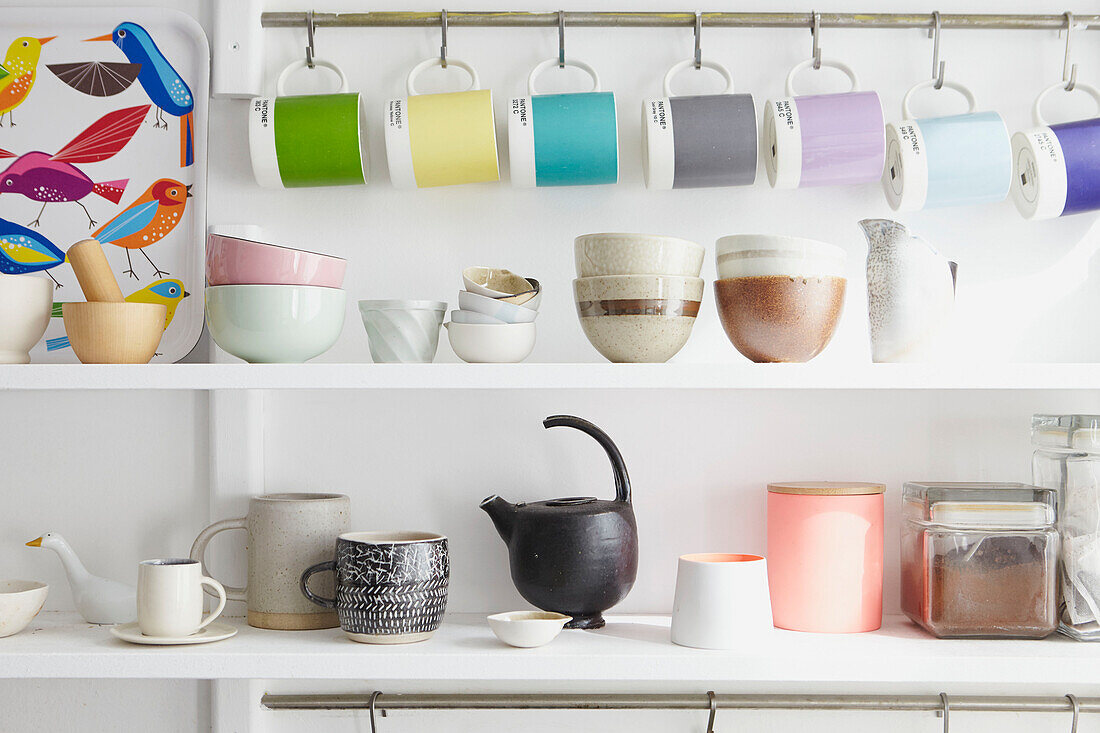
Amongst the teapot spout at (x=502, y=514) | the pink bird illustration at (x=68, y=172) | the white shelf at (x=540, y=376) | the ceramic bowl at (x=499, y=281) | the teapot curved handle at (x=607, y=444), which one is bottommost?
the teapot spout at (x=502, y=514)

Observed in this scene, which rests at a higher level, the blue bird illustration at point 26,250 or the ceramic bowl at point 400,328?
the blue bird illustration at point 26,250

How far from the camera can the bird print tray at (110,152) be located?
1013 mm

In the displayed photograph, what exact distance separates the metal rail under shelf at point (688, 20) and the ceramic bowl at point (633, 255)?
0.90ft

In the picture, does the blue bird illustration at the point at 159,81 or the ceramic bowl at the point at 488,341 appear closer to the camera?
the ceramic bowl at the point at 488,341

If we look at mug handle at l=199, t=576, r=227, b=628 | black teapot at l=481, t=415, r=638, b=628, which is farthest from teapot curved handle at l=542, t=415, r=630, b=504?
mug handle at l=199, t=576, r=227, b=628

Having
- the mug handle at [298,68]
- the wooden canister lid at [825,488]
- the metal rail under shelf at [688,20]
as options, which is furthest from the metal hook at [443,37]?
the wooden canister lid at [825,488]

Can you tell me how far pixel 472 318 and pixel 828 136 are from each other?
1.31 feet

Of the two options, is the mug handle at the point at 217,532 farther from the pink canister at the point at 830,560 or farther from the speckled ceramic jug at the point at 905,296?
the speckled ceramic jug at the point at 905,296

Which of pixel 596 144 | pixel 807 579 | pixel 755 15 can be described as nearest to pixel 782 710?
pixel 807 579

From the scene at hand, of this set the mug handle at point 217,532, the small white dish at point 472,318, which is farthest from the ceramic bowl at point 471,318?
the mug handle at point 217,532

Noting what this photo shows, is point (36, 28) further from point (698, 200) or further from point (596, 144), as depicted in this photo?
point (698, 200)

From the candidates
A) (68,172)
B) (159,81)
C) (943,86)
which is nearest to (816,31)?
(943,86)

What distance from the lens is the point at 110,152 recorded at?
1022 mm

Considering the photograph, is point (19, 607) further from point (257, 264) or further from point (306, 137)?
point (306, 137)
